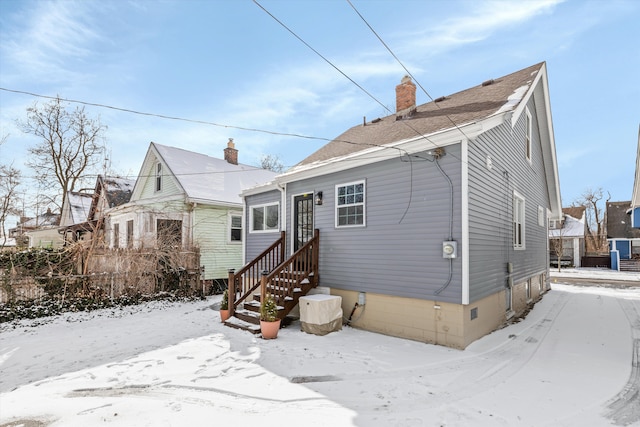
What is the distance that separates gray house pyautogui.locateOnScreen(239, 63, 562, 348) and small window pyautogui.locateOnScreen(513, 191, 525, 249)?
32mm

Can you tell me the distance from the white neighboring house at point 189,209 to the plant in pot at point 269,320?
6.17m

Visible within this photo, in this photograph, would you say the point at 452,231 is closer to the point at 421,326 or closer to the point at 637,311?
the point at 421,326

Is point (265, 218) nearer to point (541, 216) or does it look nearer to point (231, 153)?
point (231, 153)

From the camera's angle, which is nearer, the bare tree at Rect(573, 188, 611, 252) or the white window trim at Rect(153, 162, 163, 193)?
the white window trim at Rect(153, 162, 163, 193)

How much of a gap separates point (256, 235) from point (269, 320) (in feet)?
15.0

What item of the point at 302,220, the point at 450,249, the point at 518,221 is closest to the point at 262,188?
the point at 302,220

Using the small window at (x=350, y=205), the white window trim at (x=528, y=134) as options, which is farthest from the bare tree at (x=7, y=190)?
the white window trim at (x=528, y=134)

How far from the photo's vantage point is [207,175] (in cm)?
1467

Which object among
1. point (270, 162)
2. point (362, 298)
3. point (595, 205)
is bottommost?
point (362, 298)

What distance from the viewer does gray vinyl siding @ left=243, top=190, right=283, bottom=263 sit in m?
9.86

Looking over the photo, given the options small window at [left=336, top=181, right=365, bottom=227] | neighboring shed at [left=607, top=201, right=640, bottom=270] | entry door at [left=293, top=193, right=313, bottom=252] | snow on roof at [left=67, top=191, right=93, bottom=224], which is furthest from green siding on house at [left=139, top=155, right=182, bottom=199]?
neighboring shed at [left=607, top=201, right=640, bottom=270]

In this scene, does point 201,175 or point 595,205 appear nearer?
point 201,175

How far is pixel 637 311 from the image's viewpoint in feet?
28.4

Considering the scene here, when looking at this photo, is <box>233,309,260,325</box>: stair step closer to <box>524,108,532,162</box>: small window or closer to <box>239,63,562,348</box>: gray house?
<box>239,63,562,348</box>: gray house
